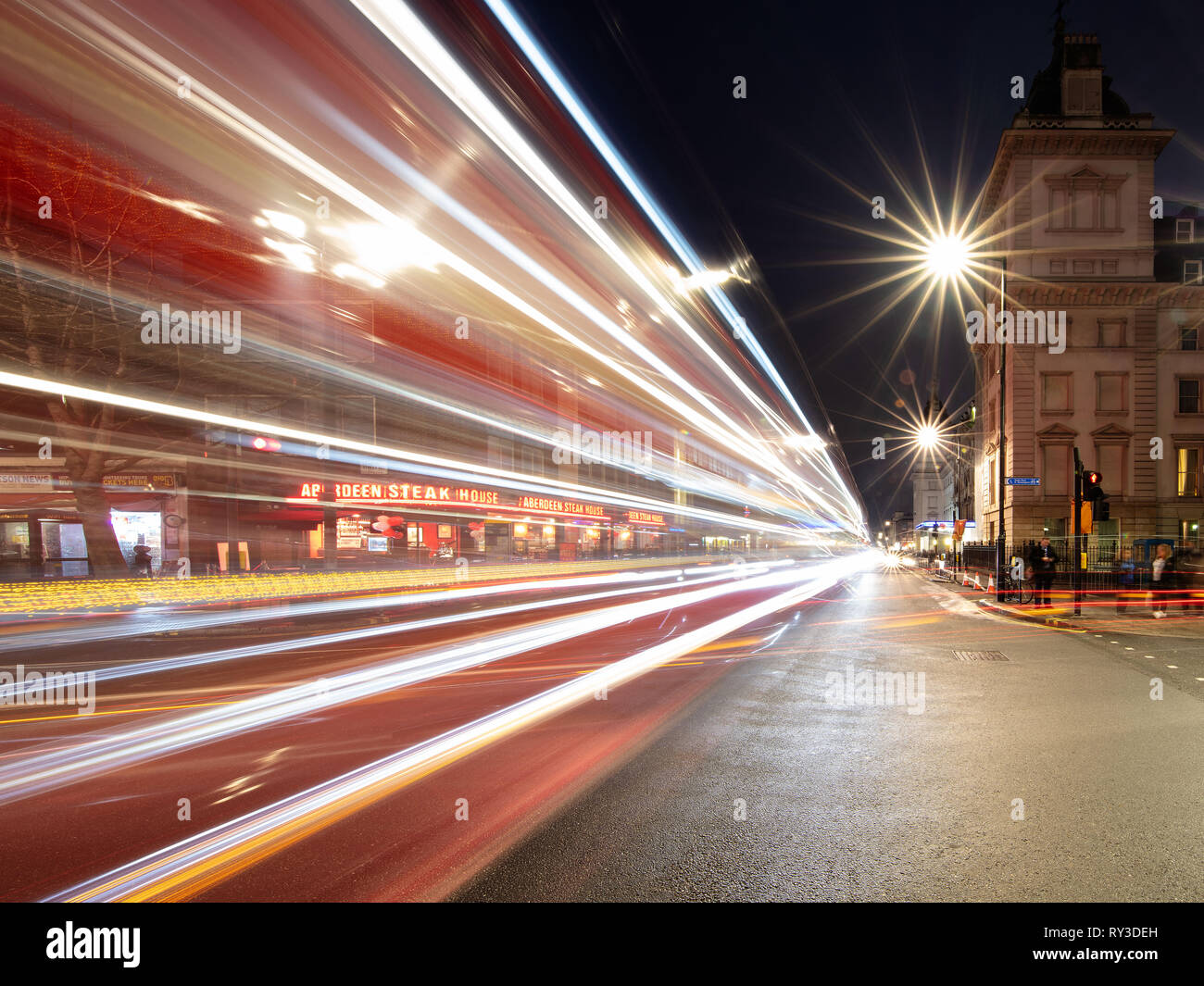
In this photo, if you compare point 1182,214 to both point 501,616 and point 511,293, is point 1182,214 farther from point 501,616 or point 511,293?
point 501,616

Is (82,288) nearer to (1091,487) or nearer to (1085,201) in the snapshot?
(1091,487)

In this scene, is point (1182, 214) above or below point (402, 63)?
above

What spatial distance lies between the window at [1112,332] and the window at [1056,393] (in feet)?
8.59

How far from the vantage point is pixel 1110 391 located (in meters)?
35.8

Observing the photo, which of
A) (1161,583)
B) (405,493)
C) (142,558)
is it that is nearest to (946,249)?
(1161,583)

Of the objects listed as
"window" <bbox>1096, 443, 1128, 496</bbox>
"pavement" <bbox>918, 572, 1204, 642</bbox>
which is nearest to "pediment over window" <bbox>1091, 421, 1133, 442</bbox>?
"window" <bbox>1096, 443, 1128, 496</bbox>

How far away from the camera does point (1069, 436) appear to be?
118 feet

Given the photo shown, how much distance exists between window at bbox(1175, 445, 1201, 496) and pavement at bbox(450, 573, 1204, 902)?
35.5 meters

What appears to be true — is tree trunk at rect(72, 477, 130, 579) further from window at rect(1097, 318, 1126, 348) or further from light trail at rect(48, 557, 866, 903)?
window at rect(1097, 318, 1126, 348)

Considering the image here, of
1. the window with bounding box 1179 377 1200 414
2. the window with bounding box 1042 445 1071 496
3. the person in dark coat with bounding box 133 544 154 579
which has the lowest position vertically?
the person in dark coat with bounding box 133 544 154 579

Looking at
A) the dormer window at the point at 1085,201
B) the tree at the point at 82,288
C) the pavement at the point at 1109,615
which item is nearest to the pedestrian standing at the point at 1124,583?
the pavement at the point at 1109,615

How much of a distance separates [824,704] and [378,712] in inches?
207

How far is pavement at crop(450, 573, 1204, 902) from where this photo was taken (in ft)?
11.7
